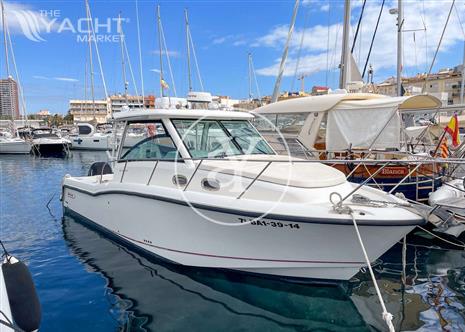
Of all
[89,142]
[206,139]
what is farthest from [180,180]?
[89,142]

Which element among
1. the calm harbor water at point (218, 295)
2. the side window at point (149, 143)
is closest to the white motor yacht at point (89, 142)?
the calm harbor water at point (218, 295)

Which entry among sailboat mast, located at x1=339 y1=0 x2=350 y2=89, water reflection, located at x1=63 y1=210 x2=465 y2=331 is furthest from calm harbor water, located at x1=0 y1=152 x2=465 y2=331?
sailboat mast, located at x1=339 y1=0 x2=350 y2=89

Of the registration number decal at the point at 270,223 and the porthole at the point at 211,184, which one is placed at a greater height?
the porthole at the point at 211,184

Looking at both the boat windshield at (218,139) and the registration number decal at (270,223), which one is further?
the boat windshield at (218,139)

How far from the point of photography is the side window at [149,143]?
6041mm

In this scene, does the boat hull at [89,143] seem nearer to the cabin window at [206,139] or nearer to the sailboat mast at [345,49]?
the sailboat mast at [345,49]

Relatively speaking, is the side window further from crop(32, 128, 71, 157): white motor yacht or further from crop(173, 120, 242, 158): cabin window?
crop(32, 128, 71, 157): white motor yacht

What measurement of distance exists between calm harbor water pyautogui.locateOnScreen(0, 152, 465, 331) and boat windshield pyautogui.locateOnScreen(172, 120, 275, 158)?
1.90m

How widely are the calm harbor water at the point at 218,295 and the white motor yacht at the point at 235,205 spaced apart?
28 centimetres

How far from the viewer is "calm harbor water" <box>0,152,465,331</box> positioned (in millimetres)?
4324

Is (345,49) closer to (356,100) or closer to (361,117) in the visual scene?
(356,100)

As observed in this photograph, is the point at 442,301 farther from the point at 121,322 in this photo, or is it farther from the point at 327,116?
the point at 327,116

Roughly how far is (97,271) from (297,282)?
307 cm

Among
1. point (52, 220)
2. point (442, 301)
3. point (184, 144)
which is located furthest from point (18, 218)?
point (442, 301)
